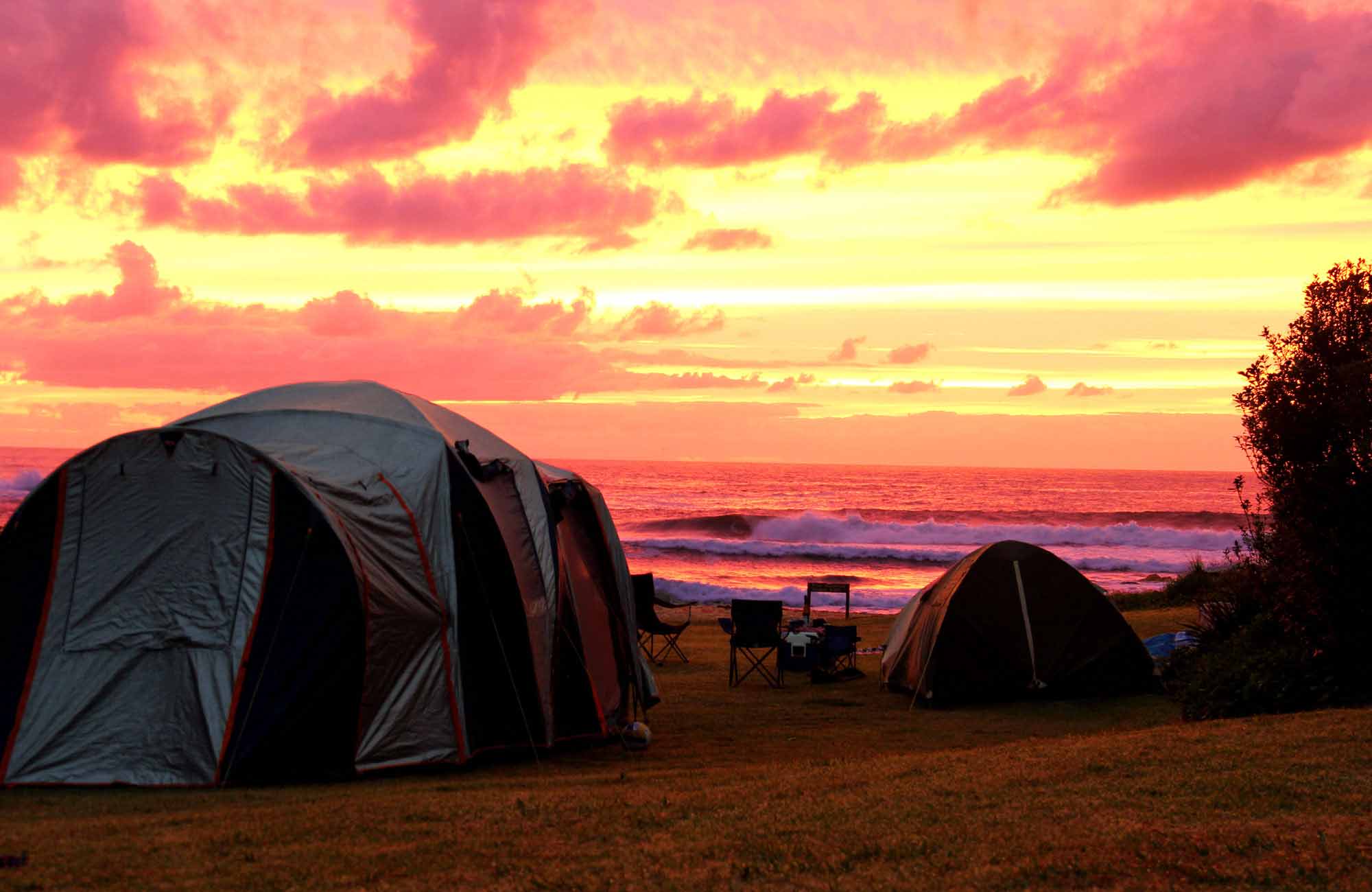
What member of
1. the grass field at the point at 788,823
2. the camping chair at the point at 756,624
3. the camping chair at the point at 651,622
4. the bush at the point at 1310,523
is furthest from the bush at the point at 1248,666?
the camping chair at the point at 651,622

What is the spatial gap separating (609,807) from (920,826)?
1689 mm

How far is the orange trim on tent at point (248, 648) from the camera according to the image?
7.69 metres

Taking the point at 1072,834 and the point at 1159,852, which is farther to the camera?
the point at 1072,834

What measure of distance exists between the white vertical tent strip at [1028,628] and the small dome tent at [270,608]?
5025 millimetres

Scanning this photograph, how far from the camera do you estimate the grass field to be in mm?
5223

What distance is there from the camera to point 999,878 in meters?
5.06

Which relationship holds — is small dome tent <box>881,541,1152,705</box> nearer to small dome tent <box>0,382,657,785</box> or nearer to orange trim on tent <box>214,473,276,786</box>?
small dome tent <box>0,382,657,785</box>

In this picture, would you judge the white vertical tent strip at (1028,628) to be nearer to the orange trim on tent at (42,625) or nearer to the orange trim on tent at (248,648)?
the orange trim on tent at (248,648)

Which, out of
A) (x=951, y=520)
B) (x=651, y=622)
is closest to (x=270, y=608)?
(x=651, y=622)

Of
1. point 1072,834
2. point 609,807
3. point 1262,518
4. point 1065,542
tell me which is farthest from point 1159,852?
point 1065,542

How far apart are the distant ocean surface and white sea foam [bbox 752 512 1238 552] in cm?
8

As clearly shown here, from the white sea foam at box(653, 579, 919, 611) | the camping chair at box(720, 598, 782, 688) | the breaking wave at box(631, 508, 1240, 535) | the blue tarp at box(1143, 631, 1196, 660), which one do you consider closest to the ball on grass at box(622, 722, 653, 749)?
the camping chair at box(720, 598, 782, 688)

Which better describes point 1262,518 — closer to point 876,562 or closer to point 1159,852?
point 1159,852

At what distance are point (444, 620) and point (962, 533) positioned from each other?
4397 centimetres
